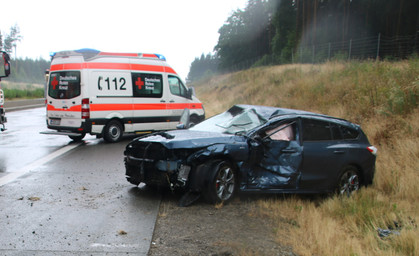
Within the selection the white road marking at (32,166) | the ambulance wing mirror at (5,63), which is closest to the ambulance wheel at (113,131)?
the white road marking at (32,166)

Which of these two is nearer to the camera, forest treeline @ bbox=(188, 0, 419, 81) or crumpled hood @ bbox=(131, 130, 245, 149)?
crumpled hood @ bbox=(131, 130, 245, 149)

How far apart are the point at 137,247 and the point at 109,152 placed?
6.39 m

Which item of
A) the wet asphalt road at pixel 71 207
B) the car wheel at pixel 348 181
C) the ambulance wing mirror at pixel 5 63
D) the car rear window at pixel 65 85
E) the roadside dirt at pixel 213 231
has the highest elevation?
the ambulance wing mirror at pixel 5 63

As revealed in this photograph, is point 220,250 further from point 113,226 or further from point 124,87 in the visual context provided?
point 124,87

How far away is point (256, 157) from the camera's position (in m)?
5.71

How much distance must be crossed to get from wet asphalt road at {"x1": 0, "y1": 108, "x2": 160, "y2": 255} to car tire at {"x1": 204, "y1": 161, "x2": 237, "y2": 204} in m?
0.81

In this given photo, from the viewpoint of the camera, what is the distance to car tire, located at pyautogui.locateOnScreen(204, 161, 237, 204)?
530 centimetres

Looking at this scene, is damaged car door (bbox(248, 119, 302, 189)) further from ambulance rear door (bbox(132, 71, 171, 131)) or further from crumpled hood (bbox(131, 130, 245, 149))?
ambulance rear door (bbox(132, 71, 171, 131))

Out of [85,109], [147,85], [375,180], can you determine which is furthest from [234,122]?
[147,85]

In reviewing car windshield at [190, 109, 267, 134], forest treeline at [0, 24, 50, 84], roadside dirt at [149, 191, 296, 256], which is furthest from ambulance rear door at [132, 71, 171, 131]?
forest treeline at [0, 24, 50, 84]

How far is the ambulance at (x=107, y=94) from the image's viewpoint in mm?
10992

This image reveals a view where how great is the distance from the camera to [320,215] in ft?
17.1

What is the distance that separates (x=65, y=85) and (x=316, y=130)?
788 centimetres

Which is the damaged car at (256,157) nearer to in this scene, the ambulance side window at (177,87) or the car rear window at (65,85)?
the car rear window at (65,85)
